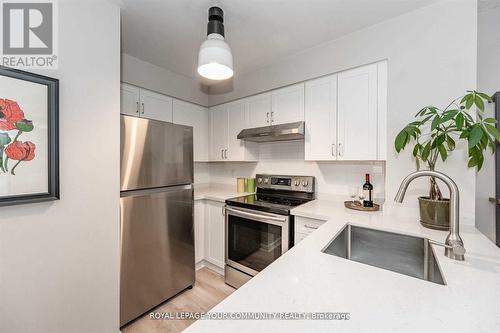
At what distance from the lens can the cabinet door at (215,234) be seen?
7.74 ft

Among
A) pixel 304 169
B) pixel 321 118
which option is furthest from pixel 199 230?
pixel 321 118

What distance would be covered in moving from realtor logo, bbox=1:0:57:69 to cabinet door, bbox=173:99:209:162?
1.41 meters

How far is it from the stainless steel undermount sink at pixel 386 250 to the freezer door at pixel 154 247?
1.42m

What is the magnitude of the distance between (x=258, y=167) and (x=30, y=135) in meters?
2.13

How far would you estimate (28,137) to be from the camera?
1.10 meters

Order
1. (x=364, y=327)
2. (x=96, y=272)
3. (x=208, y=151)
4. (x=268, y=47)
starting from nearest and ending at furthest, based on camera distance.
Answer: (x=364, y=327) → (x=96, y=272) → (x=268, y=47) → (x=208, y=151)

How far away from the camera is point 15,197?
1.06 m

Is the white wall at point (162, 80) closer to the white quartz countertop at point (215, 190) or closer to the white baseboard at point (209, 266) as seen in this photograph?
the white quartz countertop at point (215, 190)

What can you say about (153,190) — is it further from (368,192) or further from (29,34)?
(368,192)

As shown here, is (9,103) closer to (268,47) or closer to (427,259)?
(268,47)

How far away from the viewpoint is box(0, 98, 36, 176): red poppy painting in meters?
1.03

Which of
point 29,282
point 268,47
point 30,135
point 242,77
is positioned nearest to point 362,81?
point 268,47

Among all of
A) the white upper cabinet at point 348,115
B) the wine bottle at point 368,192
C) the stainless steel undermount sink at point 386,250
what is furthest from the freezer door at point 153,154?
the wine bottle at point 368,192

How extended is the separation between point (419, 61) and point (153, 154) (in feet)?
7.21
